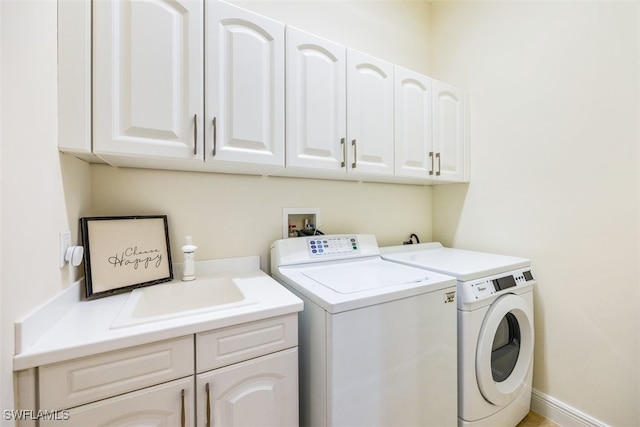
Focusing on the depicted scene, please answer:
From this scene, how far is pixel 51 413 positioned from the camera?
2.32 ft

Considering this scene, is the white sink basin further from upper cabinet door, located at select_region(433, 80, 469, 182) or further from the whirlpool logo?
upper cabinet door, located at select_region(433, 80, 469, 182)

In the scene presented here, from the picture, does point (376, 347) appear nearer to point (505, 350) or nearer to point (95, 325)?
point (95, 325)

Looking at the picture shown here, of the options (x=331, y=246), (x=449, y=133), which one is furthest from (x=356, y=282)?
(x=449, y=133)

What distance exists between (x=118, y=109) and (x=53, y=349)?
790 millimetres

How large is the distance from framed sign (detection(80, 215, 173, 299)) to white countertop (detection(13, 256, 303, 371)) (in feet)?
0.20

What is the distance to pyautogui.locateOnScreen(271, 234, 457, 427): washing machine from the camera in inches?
39.1

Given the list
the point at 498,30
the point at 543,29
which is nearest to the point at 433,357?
the point at 543,29

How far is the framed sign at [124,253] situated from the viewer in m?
1.09

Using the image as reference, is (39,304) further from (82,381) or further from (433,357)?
(433,357)

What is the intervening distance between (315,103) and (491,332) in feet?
4.81

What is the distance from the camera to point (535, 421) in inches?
64.1

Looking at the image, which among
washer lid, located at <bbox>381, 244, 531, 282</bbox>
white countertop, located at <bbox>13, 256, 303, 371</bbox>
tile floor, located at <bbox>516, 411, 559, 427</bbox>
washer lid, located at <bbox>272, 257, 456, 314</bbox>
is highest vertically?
washer lid, located at <bbox>381, 244, 531, 282</bbox>

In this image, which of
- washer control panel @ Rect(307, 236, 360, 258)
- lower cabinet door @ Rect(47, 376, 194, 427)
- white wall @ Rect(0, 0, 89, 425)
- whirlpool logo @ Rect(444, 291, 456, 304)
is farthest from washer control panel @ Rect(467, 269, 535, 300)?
white wall @ Rect(0, 0, 89, 425)

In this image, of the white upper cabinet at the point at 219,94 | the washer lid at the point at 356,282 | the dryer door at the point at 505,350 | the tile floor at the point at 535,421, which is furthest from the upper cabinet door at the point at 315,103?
the tile floor at the point at 535,421
